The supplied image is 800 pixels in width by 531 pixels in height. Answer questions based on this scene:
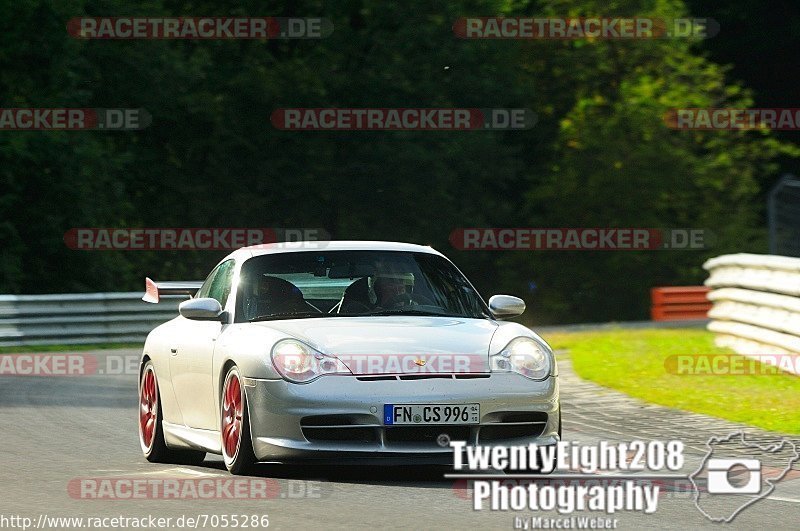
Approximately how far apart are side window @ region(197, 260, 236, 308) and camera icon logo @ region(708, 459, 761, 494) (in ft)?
10.4

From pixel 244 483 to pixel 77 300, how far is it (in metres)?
18.1

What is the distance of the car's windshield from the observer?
35.2 feet

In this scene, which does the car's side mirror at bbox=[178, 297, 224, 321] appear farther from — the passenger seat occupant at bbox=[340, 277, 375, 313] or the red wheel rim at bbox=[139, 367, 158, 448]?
the red wheel rim at bbox=[139, 367, 158, 448]

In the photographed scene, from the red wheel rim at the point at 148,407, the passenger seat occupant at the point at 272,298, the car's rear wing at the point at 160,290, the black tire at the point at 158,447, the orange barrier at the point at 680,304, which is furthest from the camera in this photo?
the orange barrier at the point at 680,304

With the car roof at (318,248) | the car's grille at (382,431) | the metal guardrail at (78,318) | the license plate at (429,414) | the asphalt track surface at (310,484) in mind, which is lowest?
the asphalt track surface at (310,484)

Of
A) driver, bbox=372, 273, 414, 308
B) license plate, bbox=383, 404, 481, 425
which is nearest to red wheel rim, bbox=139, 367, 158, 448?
driver, bbox=372, 273, 414, 308

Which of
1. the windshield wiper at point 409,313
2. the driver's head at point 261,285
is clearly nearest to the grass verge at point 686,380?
the windshield wiper at point 409,313

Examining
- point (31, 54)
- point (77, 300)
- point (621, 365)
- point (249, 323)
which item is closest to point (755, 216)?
point (31, 54)

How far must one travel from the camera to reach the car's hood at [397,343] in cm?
970

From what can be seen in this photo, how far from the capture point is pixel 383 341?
9.82 meters

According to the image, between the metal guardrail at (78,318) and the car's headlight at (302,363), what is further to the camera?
the metal guardrail at (78,318)

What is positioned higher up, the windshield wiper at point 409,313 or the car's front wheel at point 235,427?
the windshield wiper at point 409,313

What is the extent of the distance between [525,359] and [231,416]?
5.59 feet

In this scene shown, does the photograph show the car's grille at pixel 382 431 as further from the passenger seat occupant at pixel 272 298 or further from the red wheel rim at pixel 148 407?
the red wheel rim at pixel 148 407
